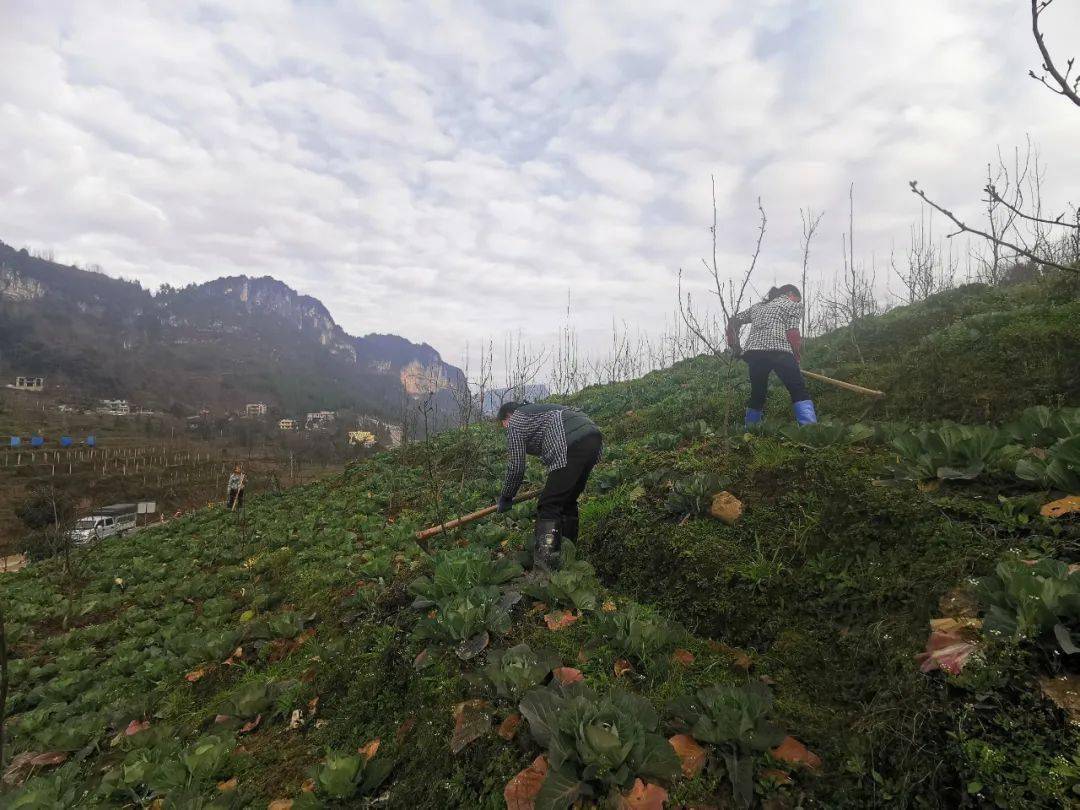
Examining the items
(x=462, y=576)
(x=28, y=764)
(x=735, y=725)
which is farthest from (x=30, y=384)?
(x=735, y=725)

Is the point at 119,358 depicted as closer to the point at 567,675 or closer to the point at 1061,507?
the point at 567,675

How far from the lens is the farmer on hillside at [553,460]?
170 inches

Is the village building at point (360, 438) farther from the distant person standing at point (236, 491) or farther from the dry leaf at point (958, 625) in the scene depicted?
the dry leaf at point (958, 625)

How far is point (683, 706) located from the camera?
7.45ft

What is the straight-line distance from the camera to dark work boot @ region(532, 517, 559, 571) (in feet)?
13.6

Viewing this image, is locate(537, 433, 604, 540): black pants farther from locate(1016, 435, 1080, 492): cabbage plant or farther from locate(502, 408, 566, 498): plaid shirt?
locate(1016, 435, 1080, 492): cabbage plant

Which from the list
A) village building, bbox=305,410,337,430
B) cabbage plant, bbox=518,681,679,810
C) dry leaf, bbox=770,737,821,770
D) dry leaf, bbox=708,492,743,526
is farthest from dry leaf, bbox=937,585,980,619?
village building, bbox=305,410,337,430

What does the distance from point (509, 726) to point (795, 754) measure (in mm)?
1299

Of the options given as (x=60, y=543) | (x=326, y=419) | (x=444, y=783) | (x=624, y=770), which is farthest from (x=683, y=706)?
(x=326, y=419)

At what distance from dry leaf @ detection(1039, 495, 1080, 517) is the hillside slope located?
0.28ft

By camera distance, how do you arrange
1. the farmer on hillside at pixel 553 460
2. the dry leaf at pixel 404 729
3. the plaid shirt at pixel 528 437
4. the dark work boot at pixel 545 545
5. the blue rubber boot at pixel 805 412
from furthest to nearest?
the blue rubber boot at pixel 805 412 < the plaid shirt at pixel 528 437 < the farmer on hillside at pixel 553 460 < the dark work boot at pixel 545 545 < the dry leaf at pixel 404 729

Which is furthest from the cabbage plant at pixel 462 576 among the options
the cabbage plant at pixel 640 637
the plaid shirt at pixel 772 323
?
the plaid shirt at pixel 772 323

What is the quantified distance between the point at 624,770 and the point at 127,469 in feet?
252

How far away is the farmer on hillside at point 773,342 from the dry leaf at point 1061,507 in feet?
11.8
